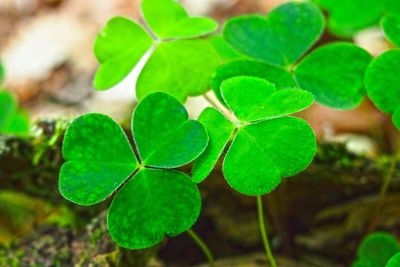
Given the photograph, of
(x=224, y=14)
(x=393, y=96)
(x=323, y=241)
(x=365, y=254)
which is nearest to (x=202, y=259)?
(x=323, y=241)

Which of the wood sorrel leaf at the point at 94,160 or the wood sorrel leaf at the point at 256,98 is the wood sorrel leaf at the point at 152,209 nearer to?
the wood sorrel leaf at the point at 94,160

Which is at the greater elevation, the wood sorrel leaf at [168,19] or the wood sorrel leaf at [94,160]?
the wood sorrel leaf at [168,19]

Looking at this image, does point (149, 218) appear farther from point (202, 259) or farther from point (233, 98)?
point (202, 259)

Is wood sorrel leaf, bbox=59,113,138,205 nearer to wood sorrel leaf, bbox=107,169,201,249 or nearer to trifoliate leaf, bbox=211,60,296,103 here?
wood sorrel leaf, bbox=107,169,201,249

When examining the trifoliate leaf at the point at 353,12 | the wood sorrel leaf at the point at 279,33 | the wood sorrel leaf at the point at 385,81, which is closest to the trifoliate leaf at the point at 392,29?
the wood sorrel leaf at the point at 385,81

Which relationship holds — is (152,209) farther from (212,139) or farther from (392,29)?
A: (392,29)

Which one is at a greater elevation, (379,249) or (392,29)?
(392,29)

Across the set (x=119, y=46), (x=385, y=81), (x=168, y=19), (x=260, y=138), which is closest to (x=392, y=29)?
(x=385, y=81)
